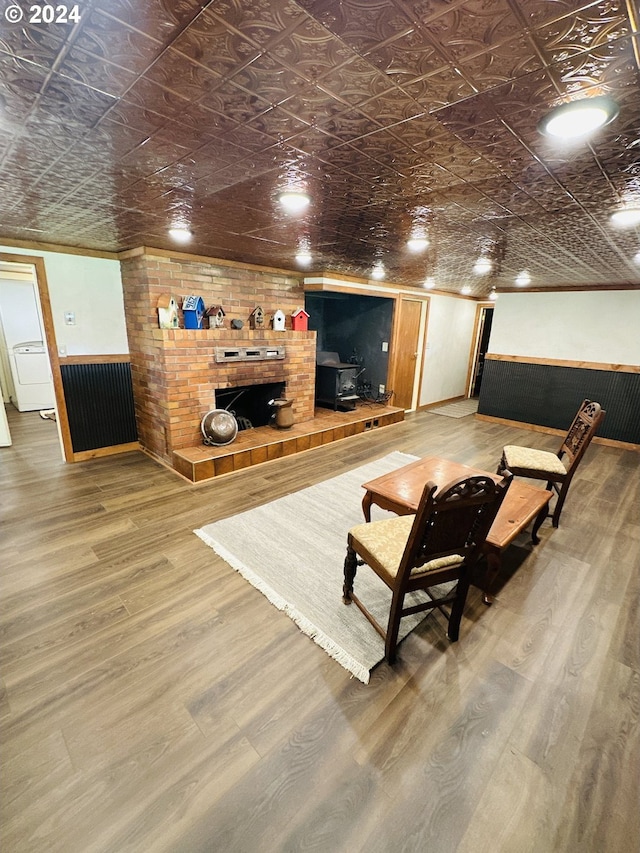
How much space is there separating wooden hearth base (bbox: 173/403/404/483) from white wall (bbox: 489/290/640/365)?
89.7 inches

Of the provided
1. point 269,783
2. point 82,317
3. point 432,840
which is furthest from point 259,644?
point 82,317

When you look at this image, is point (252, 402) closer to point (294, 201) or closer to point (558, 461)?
point (294, 201)

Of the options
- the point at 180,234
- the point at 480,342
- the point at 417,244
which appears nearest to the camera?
the point at 180,234

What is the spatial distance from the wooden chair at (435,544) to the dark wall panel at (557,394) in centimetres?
486

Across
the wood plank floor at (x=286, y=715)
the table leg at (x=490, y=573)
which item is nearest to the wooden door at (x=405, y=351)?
the wood plank floor at (x=286, y=715)

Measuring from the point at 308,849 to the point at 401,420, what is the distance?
5.46 meters

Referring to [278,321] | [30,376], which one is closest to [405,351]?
[278,321]

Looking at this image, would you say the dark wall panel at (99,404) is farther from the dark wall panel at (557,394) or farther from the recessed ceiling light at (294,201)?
the dark wall panel at (557,394)

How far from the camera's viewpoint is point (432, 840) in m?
1.15

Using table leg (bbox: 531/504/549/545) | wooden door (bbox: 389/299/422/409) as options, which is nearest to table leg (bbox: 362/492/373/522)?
table leg (bbox: 531/504/549/545)

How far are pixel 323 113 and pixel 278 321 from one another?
3472 mm

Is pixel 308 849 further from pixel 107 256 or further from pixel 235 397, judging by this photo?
pixel 107 256

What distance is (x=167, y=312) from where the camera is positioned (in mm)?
3648

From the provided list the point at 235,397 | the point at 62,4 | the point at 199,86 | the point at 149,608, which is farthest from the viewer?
the point at 235,397
